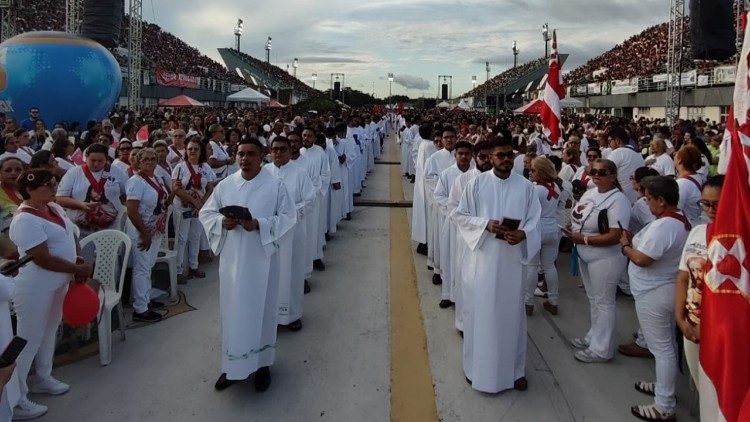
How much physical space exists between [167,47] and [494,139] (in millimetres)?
43821

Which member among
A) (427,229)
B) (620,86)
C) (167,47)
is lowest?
(427,229)

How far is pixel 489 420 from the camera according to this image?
3711 mm

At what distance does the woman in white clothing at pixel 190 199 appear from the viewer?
6.63 m

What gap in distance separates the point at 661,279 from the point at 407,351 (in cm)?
205

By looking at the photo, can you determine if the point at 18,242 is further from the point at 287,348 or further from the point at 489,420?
the point at 489,420

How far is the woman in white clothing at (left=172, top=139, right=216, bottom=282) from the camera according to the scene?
261 inches

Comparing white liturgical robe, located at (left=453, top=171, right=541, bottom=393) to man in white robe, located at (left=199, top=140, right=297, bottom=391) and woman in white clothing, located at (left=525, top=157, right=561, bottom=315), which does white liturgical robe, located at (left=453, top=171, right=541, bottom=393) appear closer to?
man in white robe, located at (left=199, top=140, right=297, bottom=391)

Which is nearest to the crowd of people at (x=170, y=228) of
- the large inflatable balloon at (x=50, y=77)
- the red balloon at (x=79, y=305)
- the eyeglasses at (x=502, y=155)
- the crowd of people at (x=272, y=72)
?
the red balloon at (x=79, y=305)

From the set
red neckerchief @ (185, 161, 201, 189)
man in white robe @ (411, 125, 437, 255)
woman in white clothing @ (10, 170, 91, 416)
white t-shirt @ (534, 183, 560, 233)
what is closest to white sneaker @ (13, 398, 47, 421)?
woman in white clothing @ (10, 170, 91, 416)

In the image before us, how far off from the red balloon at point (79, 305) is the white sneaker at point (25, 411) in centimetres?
56

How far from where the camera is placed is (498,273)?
4.09 meters

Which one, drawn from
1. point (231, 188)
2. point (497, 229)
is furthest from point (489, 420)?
point (231, 188)

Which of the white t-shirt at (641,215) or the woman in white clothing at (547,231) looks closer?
the white t-shirt at (641,215)

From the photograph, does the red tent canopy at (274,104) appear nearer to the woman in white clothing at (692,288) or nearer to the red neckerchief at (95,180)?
the red neckerchief at (95,180)
